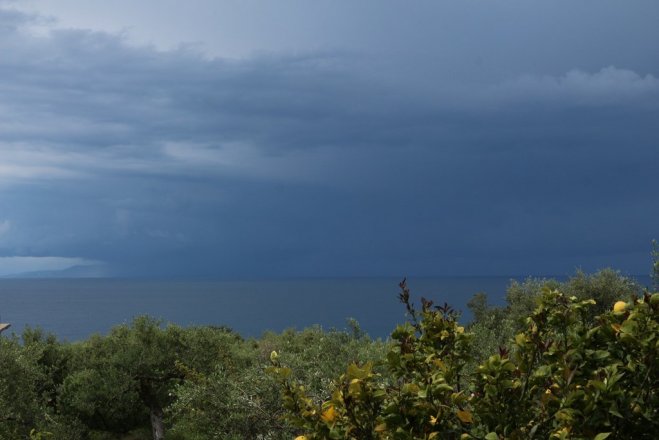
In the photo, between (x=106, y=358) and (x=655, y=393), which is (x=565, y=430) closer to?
(x=655, y=393)

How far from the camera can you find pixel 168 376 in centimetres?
3428

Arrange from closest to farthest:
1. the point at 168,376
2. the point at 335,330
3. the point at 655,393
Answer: the point at 655,393, the point at 335,330, the point at 168,376

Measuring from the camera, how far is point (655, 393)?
5.09 m

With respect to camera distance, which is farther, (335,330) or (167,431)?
(167,431)

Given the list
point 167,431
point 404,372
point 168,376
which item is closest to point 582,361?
point 404,372

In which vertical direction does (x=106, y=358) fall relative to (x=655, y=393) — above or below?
below

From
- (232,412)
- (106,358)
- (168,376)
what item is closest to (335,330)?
(232,412)

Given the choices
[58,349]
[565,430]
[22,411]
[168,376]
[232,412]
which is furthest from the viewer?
[58,349]

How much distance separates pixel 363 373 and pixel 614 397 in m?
1.91

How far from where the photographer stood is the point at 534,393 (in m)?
5.52

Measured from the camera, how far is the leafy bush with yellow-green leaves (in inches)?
190

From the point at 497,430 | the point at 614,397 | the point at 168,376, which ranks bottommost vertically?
the point at 168,376

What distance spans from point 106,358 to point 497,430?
108 feet

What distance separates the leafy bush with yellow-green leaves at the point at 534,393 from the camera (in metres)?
4.83
